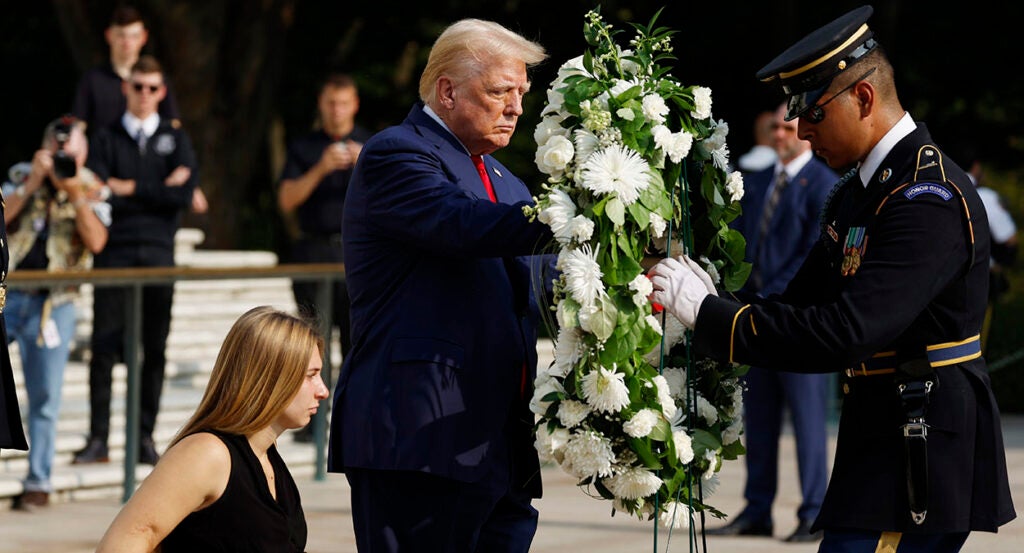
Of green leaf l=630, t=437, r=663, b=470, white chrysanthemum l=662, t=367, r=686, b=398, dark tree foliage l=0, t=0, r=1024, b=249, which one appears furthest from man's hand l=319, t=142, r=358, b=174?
dark tree foliage l=0, t=0, r=1024, b=249

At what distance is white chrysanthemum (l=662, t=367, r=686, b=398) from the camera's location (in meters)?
4.30

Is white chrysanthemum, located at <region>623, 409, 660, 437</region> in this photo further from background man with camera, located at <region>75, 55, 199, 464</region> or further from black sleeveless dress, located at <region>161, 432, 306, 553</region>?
background man with camera, located at <region>75, 55, 199, 464</region>

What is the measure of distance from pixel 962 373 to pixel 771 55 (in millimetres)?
17077

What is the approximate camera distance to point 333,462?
4555mm

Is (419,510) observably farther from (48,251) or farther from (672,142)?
(48,251)

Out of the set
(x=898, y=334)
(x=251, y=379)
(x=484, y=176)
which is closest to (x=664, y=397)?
(x=898, y=334)

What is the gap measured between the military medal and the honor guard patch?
0.16m

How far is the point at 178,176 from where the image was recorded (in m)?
9.66

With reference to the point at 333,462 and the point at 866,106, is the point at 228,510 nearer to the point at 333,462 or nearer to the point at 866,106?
the point at 333,462

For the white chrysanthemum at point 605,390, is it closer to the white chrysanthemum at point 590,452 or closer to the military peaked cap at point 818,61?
the white chrysanthemum at point 590,452

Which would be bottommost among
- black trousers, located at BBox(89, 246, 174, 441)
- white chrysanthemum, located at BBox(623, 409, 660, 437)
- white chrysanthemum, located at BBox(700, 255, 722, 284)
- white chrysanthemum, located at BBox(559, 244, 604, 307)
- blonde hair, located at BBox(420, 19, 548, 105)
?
black trousers, located at BBox(89, 246, 174, 441)

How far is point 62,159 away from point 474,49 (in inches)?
194

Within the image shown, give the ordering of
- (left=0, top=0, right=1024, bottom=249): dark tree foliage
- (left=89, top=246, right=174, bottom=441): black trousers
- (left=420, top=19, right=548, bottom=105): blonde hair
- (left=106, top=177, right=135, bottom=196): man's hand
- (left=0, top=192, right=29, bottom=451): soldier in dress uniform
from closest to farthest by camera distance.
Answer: (left=420, top=19, right=548, bottom=105): blonde hair
(left=0, top=192, right=29, bottom=451): soldier in dress uniform
(left=89, top=246, right=174, bottom=441): black trousers
(left=106, top=177, right=135, bottom=196): man's hand
(left=0, top=0, right=1024, bottom=249): dark tree foliage

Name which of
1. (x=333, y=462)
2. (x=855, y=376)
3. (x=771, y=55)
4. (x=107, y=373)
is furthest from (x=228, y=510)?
(x=771, y=55)
